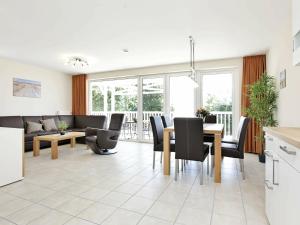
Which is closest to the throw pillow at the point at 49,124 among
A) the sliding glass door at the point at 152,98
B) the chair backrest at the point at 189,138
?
the sliding glass door at the point at 152,98

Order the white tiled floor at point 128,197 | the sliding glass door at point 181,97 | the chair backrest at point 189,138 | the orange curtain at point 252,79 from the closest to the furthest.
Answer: the white tiled floor at point 128,197 < the chair backrest at point 189,138 < the orange curtain at point 252,79 < the sliding glass door at point 181,97

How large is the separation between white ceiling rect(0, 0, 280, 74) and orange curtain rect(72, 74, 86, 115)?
6.75ft

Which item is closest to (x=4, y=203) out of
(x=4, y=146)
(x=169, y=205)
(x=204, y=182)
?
(x=4, y=146)

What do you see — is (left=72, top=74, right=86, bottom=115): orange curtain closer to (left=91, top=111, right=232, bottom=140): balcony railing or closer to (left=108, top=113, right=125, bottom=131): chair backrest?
(left=91, top=111, right=232, bottom=140): balcony railing

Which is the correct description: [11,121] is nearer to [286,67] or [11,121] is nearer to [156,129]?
[156,129]

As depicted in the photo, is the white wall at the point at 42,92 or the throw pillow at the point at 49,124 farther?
the throw pillow at the point at 49,124

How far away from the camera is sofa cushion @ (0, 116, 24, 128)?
4.47 metres

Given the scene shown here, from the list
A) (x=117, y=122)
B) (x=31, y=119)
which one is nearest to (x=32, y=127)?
(x=31, y=119)

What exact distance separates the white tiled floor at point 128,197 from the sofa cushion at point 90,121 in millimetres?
2476

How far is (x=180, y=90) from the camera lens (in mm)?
5652

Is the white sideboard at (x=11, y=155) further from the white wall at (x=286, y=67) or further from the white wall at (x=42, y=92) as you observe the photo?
the white wall at (x=286, y=67)

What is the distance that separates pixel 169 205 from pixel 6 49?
4.64m

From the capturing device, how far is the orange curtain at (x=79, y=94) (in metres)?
6.72

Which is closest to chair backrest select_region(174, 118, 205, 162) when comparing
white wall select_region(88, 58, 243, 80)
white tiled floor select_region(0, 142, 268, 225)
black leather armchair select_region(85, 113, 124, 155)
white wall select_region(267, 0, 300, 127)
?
white tiled floor select_region(0, 142, 268, 225)
